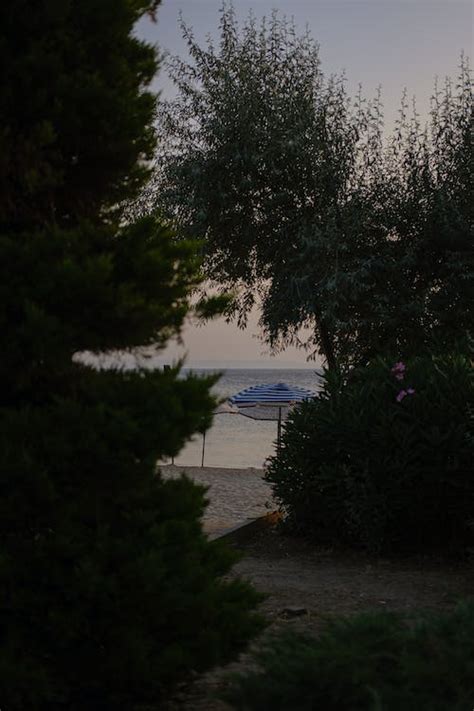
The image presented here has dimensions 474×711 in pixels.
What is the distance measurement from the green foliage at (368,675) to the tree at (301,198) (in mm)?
15319

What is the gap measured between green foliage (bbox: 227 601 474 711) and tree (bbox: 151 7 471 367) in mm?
15319

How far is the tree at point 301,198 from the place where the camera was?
65.4 ft

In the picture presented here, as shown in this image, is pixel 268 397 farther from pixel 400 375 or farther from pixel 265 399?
pixel 400 375

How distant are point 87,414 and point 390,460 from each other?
223 inches

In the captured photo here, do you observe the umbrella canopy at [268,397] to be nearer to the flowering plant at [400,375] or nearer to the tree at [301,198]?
the tree at [301,198]

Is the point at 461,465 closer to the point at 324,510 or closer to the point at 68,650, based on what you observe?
the point at 324,510

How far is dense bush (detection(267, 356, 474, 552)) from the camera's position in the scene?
9.01 metres

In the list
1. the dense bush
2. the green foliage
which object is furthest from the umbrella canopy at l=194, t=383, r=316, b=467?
the green foliage

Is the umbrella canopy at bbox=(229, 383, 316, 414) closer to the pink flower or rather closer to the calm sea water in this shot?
the calm sea water

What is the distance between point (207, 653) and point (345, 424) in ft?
17.7

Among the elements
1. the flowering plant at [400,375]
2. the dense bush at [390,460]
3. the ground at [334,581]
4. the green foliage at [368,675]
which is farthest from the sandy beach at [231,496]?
the green foliage at [368,675]

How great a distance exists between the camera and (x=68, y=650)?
159 inches

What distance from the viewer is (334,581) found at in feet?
27.1

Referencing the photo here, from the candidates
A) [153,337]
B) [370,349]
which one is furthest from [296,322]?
[153,337]
